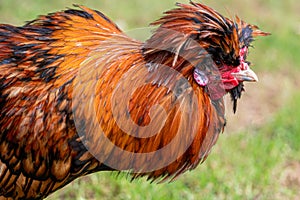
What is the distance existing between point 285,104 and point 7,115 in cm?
382

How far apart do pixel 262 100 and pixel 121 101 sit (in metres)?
3.60

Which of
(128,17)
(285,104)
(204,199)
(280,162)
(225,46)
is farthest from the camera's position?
(128,17)

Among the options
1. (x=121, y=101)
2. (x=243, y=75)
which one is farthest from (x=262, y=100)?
(x=121, y=101)

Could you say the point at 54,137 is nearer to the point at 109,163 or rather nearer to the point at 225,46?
the point at 109,163

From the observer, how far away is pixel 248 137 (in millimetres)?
5047

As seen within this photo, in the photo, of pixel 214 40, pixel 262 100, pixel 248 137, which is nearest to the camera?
pixel 214 40

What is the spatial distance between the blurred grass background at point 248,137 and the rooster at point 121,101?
385 mm

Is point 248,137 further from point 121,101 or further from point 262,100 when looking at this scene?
point 121,101

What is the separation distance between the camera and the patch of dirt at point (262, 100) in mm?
5449

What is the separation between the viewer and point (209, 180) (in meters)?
4.39

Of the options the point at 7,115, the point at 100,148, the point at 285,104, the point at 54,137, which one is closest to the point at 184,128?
the point at 100,148

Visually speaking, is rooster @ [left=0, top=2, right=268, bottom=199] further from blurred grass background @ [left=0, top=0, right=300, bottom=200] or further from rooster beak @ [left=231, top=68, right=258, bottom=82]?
blurred grass background @ [left=0, top=0, right=300, bottom=200]

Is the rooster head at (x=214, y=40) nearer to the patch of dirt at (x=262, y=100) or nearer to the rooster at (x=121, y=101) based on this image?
the rooster at (x=121, y=101)

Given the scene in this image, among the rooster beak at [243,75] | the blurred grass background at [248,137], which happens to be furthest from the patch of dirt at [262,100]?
the rooster beak at [243,75]
